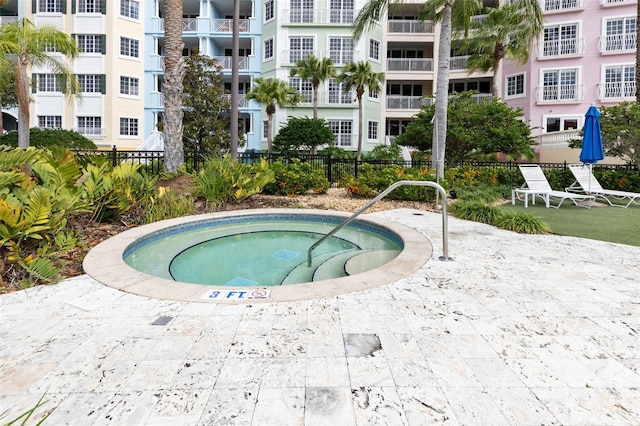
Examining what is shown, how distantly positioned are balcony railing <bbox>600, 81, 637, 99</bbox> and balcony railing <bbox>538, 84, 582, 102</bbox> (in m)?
1.33

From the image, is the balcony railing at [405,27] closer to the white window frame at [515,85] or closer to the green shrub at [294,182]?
the white window frame at [515,85]

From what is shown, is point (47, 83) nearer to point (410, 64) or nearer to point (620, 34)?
point (410, 64)

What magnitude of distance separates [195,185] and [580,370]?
28.5 feet

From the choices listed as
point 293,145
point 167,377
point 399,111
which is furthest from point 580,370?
point 399,111

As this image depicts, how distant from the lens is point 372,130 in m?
27.8

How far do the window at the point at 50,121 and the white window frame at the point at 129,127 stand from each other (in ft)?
14.6

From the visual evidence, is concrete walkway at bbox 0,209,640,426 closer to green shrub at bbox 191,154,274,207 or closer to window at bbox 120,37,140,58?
green shrub at bbox 191,154,274,207

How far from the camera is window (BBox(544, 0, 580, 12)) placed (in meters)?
24.1

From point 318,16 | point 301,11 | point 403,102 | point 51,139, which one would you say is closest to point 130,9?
point 51,139

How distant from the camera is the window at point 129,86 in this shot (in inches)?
1085

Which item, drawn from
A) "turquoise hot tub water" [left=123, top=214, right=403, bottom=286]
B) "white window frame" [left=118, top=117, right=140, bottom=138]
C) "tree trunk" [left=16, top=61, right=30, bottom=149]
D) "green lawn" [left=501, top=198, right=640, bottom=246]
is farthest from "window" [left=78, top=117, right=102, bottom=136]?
"green lawn" [left=501, top=198, right=640, bottom=246]

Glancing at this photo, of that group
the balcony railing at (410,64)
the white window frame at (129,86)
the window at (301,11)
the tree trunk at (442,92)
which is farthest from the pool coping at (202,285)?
the white window frame at (129,86)

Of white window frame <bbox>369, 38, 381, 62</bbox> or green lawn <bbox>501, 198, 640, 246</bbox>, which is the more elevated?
white window frame <bbox>369, 38, 381, 62</bbox>

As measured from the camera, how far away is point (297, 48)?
87.0 feet
